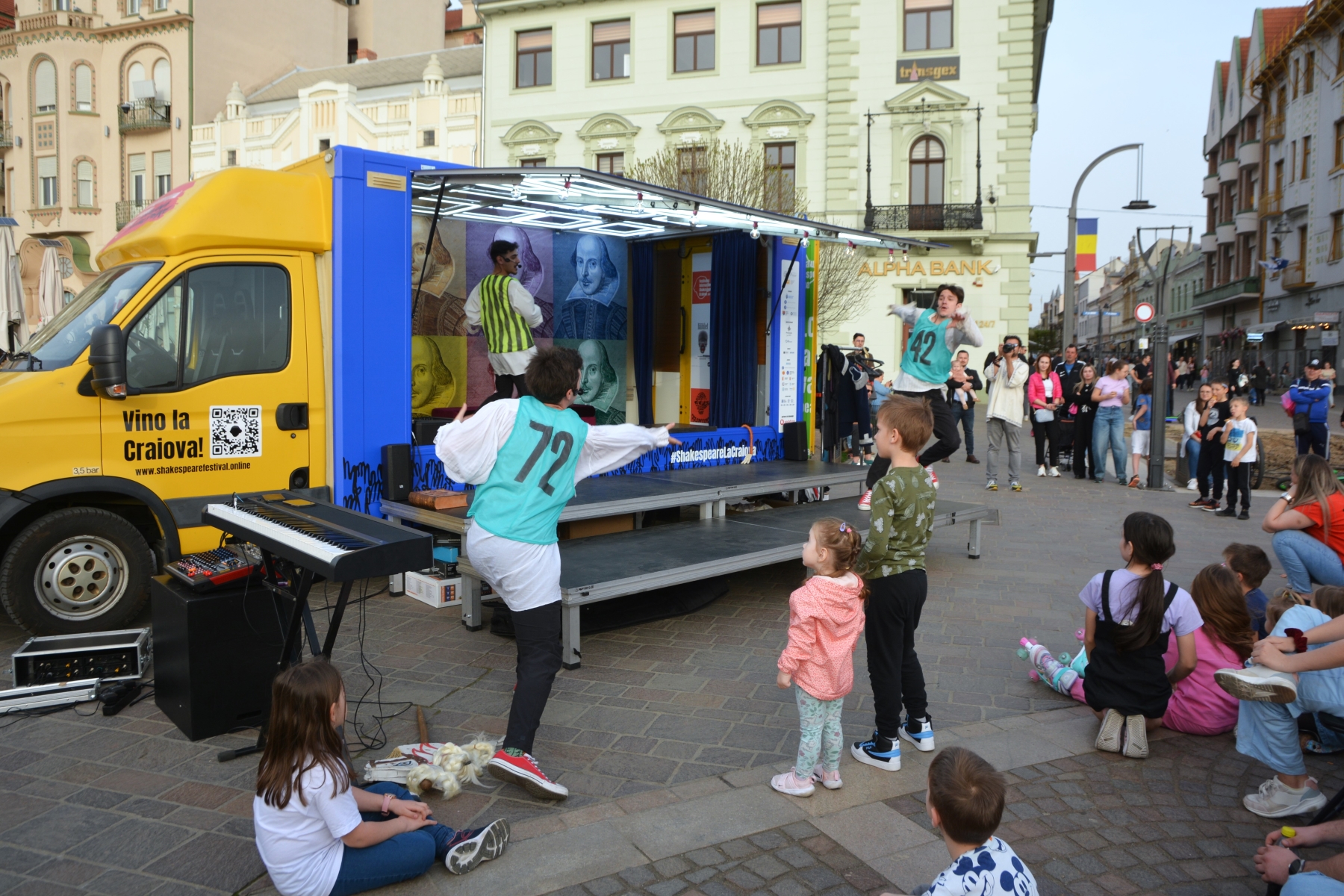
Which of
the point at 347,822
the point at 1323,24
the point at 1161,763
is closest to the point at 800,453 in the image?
the point at 1161,763

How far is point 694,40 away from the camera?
107 feet

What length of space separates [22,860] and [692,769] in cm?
256

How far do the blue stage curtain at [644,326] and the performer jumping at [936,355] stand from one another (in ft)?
11.9

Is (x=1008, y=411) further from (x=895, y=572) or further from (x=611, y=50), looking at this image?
(x=611, y=50)

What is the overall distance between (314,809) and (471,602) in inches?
130

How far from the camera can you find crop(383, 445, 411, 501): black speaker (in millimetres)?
6996

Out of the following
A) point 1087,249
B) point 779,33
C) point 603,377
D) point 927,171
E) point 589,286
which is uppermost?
point 779,33

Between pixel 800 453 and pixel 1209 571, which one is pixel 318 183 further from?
pixel 1209 571

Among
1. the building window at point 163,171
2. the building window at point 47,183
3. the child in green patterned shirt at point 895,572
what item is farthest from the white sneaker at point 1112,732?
the building window at point 47,183

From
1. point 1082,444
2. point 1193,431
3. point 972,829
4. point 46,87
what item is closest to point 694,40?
point 1082,444

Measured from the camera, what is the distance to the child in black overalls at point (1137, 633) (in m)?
4.33

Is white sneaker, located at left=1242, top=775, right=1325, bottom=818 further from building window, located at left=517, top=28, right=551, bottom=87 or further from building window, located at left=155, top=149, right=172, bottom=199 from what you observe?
building window, located at left=155, top=149, right=172, bottom=199

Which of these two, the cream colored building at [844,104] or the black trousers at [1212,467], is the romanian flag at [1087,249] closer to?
the cream colored building at [844,104]

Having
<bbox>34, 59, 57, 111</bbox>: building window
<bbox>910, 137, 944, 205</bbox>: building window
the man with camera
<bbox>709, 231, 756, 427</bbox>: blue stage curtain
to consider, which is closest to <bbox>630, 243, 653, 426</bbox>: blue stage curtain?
<bbox>709, 231, 756, 427</bbox>: blue stage curtain
